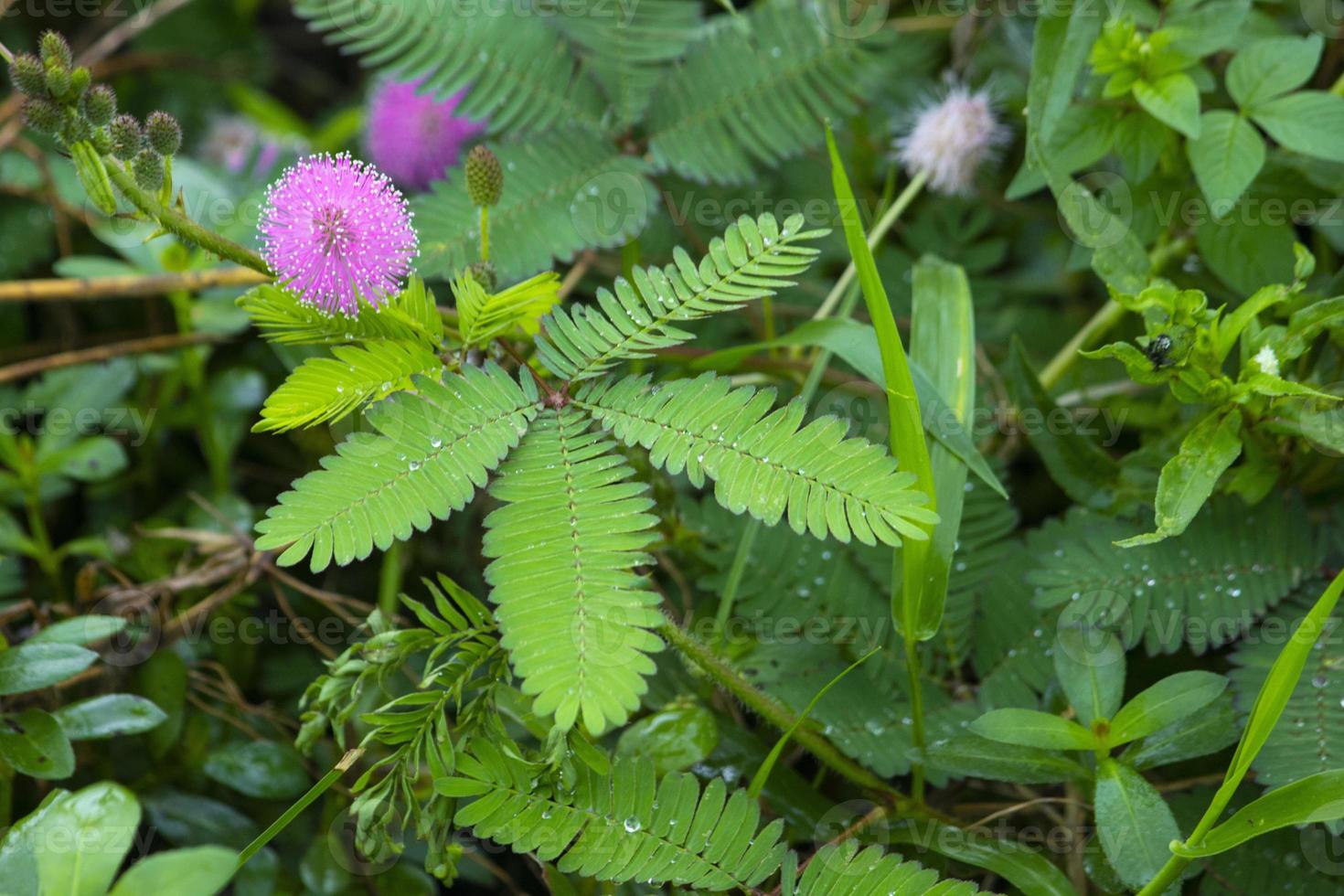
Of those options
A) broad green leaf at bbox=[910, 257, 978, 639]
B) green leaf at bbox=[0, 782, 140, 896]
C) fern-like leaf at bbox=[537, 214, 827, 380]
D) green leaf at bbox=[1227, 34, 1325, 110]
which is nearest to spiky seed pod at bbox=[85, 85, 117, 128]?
fern-like leaf at bbox=[537, 214, 827, 380]

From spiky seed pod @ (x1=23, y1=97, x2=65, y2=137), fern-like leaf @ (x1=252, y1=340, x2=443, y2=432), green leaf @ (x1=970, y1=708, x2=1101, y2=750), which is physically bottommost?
green leaf @ (x1=970, y1=708, x2=1101, y2=750)

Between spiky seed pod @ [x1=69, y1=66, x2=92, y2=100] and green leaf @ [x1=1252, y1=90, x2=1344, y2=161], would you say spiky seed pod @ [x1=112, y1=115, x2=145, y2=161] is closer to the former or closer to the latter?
spiky seed pod @ [x1=69, y1=66, x2=92, y2=100]

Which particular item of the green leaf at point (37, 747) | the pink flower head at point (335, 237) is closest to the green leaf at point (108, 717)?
the green leaf at point (37, 747)

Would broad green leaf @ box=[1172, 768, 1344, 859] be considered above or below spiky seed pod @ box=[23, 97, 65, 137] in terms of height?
below

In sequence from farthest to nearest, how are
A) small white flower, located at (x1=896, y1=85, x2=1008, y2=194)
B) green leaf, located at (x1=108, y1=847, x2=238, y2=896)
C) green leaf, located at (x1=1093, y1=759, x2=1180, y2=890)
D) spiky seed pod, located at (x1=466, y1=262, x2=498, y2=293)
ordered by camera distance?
small white flower, located at (x1=896, y1=85, x2=1008, y2=194)
spiky seed pod, located at (x1=466, y1=262, x2=498, y2=293)
green leaf, located at (x1=1093, y1=759, x2=1180, y2=890)
green leaf, located at (x1=108, y1=847, x2=238, y2=896)

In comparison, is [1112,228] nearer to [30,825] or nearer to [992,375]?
[992,375]

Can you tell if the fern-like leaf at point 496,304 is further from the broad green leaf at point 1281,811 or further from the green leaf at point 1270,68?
the green leaf at point 1270,68
